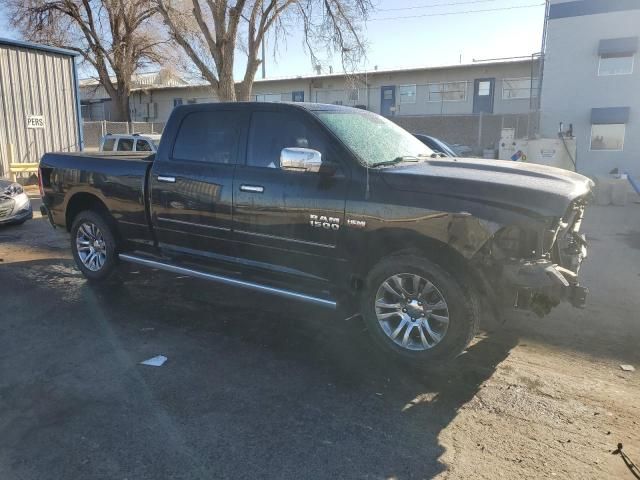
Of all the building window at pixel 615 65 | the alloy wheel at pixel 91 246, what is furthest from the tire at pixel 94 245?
the building window at pixel 615 65

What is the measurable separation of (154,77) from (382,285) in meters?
42.5

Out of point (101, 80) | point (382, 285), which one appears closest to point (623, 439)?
point (382, 285)

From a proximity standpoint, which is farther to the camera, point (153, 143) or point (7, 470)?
point (153, 143)

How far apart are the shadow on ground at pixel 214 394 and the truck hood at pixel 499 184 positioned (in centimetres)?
134

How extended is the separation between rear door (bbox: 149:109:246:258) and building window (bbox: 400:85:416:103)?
2799 centimetres

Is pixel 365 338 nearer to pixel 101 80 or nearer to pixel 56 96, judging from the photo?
pixel 56 96

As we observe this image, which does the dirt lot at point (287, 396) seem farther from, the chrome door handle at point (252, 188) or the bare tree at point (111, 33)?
the bare tree at point (111, 33)

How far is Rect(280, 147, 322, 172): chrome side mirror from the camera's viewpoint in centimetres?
417

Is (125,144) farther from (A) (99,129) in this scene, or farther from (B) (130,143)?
(A) (99,129)

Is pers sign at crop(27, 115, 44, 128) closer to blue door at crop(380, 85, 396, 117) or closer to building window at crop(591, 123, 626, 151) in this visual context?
building window at crop(591, 123, 626, 151)

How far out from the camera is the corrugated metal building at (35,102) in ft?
48.5

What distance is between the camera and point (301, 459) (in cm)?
295

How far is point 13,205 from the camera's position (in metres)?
9.53

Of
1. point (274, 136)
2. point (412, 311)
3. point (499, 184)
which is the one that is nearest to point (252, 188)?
point (274, 136)
